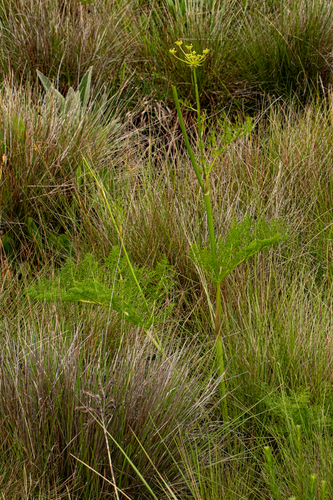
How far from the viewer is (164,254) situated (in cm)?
189

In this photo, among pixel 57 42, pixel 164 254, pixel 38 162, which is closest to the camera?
pixel 164 254

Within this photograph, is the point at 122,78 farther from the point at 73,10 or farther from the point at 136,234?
the point at 136,234

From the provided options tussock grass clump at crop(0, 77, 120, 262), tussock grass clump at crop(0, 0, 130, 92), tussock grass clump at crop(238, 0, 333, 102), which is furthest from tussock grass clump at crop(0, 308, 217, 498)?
tussock grass clump at crop(238, 0, 333, 102)

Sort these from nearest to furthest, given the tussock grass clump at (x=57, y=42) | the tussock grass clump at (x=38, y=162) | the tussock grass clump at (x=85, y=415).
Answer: the tussock grass clump at (x=85, y=415), the tussock grass clump at (x=38, y=162), the tussock grass clump at (x=57, y=42)

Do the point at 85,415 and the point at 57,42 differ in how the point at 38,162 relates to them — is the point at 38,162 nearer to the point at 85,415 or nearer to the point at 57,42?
the point at 57,42

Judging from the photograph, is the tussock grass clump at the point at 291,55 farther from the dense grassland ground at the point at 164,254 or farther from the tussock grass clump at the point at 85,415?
the tussock grass clump at the point at 85,415

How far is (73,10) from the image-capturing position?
336cm

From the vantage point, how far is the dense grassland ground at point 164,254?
1.23 meters

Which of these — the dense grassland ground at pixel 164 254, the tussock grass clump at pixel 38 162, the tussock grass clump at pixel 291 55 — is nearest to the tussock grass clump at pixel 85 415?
the dense grassland ground at pixel 164 254

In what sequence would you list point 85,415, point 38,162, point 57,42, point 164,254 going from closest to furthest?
1. point 85,415
2. point 164,254
3. point 38,162
4. point 57,42

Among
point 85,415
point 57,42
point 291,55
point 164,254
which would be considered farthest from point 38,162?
point 291,55

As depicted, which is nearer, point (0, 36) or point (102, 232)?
point (102, 232)

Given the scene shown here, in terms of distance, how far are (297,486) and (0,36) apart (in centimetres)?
296

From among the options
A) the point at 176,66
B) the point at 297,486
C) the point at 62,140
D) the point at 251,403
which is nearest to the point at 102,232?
the point at 62,140
